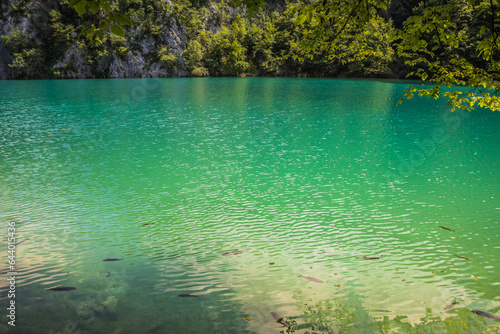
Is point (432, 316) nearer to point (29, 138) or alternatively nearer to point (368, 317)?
point (368, 317)

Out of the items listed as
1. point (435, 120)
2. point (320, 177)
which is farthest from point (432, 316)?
point (435, 120)

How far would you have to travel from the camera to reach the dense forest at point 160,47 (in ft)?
210

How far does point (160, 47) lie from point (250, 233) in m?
77.1

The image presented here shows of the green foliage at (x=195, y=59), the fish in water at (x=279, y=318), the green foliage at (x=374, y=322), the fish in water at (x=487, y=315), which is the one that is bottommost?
the fish in water at (x=279, y=318)

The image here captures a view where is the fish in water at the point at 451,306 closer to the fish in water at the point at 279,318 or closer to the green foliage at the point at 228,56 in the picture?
the fish in water at the point at 279,318

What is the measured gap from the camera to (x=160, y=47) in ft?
243

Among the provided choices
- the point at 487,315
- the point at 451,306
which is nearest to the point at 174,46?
the point at 451,306

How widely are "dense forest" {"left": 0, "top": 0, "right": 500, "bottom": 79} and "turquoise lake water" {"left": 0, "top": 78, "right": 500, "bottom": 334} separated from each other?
5546cm

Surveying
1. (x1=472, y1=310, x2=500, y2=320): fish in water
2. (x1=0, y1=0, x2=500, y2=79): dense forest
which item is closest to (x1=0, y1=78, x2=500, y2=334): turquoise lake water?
(x1=472, y1=310, x2=500, y2=320): fish in water

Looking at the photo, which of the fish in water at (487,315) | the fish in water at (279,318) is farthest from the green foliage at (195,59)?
the fish in water at (487,315)

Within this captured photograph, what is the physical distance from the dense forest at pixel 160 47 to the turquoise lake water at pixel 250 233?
182ft

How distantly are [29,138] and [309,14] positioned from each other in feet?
47.4

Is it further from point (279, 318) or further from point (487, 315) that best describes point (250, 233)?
point (487, 315)

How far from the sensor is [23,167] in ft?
32.6
